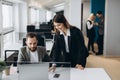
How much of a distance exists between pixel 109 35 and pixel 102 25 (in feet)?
1.60

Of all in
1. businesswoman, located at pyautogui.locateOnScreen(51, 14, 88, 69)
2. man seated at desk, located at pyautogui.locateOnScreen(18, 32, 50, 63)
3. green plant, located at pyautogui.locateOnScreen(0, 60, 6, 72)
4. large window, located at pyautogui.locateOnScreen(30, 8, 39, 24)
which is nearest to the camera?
green plant, located at pyautogui.locateOnScreen(0, 60, 6, 72)

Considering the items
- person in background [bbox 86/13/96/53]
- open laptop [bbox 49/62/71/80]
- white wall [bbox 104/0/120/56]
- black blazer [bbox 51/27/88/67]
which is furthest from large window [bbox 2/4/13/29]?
open laptop [bbox 49/62/71/80]

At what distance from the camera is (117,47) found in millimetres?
8438

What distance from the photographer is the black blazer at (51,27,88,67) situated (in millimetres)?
3420

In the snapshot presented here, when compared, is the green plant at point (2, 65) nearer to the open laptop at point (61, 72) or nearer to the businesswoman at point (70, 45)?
the open laptop at point (61, 72)

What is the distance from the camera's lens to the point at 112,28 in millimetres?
8328

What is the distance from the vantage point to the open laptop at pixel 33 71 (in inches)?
96.2

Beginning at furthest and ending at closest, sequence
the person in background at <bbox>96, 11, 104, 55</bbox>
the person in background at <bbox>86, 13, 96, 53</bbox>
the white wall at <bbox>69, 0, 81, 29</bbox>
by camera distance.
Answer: the person in background at <bbox>96, 11, 104, 55</bbox>, the person in background at <bbox>86, 13, 96, 53</bbox>, the white wall at <bbox>69, 0, 81, 29</bbox>

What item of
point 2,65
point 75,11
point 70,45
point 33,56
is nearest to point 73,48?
point 70,45

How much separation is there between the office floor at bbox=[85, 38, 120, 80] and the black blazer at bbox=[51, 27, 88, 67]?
8.11 ft

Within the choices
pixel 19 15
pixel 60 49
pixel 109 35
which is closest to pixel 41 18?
pixel 19 15

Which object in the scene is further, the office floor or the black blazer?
the office floor

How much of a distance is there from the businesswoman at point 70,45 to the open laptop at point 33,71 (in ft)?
3.24

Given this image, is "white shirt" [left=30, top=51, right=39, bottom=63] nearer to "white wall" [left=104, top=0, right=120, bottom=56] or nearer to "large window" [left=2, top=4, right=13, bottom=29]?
"large window" [left=2, top=4, right=13, bottom=29]
